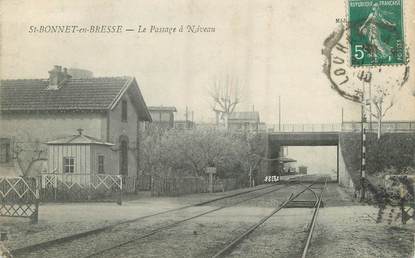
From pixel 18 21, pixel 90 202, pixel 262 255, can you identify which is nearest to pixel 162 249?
pixel 262 255

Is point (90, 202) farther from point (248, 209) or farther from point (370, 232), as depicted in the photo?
point (370, 232)

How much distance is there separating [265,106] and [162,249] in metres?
4.83

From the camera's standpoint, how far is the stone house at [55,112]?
765 inches

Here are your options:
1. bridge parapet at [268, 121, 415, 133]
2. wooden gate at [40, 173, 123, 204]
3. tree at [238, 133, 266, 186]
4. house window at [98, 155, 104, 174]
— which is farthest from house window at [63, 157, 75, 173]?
tree at [238, 133, 266, 186]

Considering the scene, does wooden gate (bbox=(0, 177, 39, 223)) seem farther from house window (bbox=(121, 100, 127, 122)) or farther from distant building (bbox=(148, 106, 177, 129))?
distant building (bbox=(148, 106, 177, 129))

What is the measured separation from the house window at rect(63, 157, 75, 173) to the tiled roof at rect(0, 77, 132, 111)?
6.81 feet

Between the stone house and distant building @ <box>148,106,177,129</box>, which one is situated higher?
distant building @ <box>148,106,177,129</box>

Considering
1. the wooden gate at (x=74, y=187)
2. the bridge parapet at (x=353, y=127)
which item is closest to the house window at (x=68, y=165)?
the wooden gate at (x=74, y=187)

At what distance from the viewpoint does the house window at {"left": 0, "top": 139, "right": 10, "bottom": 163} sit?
726 inches

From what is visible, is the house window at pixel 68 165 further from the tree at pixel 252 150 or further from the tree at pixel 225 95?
the tree at pixel 252 150

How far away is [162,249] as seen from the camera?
9.63 metres

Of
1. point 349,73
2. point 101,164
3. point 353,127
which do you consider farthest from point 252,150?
point 349,73

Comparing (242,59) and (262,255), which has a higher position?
(242,59)

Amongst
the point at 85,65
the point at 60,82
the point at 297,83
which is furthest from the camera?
the point at 60,82
